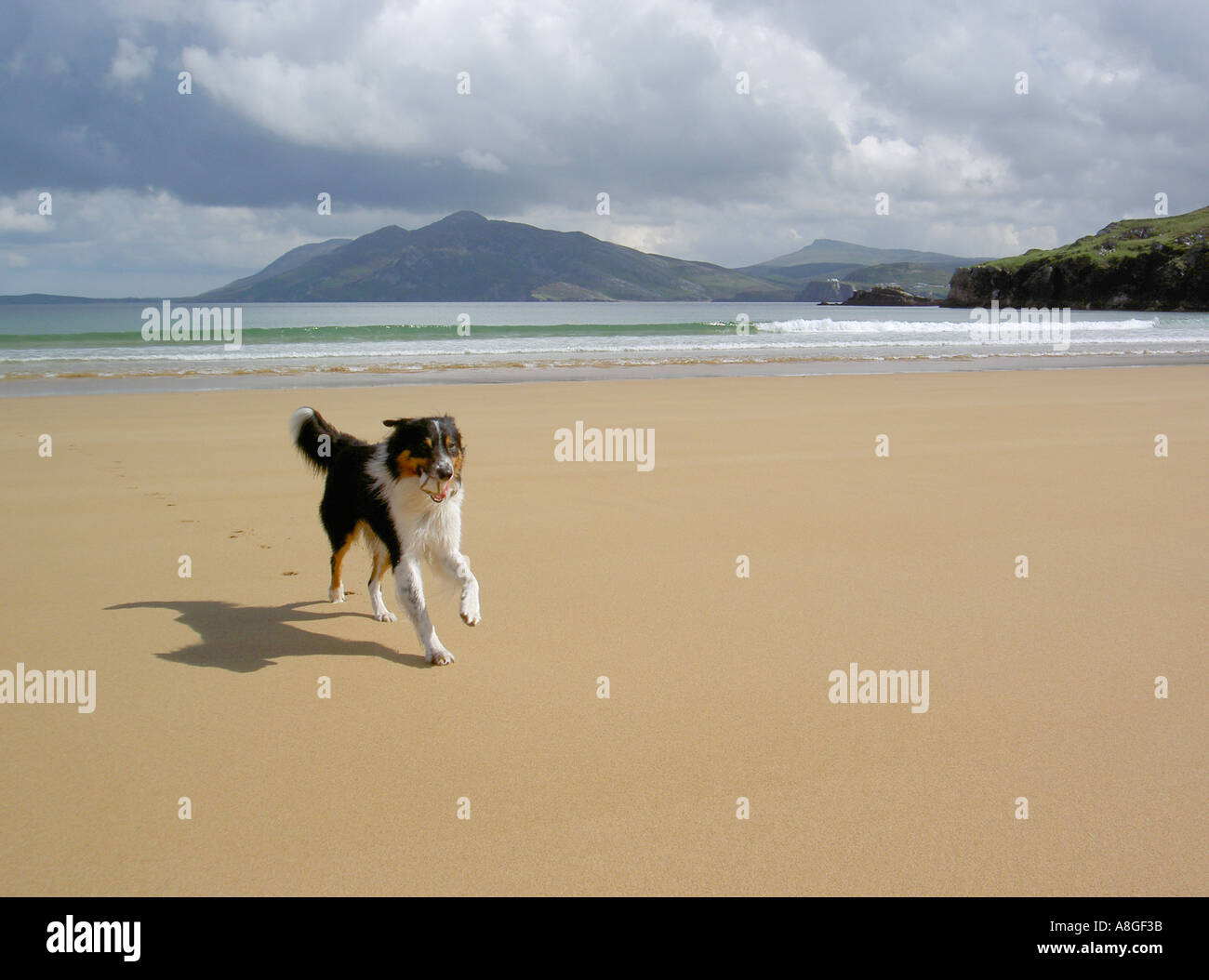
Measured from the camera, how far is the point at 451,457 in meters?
4.67

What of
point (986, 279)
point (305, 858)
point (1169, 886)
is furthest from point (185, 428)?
point (986, 279)

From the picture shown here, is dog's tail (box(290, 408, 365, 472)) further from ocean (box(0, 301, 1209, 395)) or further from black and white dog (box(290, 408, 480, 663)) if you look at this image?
ocean (box(0, 301, 1209, 395))

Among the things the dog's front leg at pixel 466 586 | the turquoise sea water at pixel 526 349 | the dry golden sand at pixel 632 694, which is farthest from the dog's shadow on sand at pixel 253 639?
the turquoise sea water at pixel 526 349

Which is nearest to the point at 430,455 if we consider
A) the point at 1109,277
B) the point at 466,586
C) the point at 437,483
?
the point at 437,483

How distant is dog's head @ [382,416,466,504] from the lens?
15.0ft

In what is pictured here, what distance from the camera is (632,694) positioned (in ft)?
13.4

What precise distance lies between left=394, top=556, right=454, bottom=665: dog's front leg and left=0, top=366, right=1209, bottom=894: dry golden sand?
16 cm

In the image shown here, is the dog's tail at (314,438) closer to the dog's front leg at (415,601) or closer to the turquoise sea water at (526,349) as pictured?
the dog's front leg at (415,601)

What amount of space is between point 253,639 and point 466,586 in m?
1.23

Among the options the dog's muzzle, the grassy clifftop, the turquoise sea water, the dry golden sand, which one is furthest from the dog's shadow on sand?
the grassy clifftop

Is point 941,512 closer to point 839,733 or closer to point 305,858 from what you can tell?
point 839,733

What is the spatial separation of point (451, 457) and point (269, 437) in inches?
293

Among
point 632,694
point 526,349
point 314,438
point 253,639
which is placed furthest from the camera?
point 526,349

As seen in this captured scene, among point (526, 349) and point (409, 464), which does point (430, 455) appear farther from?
point (526, 349)
